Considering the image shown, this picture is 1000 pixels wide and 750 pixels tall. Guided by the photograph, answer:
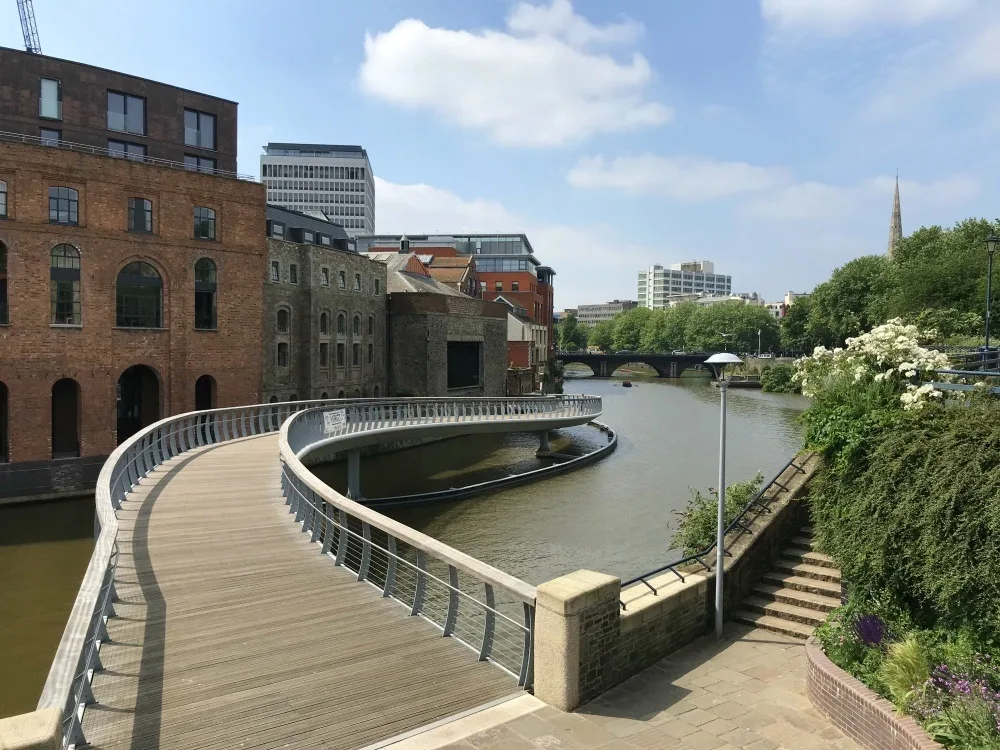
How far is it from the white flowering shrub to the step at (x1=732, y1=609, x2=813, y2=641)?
13.1 feet

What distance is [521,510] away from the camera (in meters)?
25.4

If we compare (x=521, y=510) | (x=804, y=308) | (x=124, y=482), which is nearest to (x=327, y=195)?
(x=804, y=308)

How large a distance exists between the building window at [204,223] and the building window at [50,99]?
21.1ft

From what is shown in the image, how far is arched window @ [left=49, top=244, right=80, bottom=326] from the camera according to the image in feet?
86.0

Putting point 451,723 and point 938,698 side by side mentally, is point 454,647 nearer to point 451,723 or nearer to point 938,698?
point 451,723

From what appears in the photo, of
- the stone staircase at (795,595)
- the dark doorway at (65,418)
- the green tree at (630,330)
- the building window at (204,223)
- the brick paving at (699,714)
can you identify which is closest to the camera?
the brick paving at (699,714)

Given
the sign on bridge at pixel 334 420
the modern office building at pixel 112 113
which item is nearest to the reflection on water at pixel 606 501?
the sign on bridge at pixel 334 420

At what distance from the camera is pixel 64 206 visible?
86.4 ft

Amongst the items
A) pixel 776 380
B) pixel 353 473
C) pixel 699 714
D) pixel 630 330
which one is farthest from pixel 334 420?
pixel 630 330

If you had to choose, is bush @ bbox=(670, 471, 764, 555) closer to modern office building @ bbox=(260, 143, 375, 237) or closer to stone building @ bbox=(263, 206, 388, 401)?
stone building @ bbox=(263, 206, 388, 401)

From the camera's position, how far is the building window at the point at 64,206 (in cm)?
2605

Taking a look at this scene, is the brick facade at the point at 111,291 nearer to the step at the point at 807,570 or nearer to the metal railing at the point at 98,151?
the metal railing at the point at 98,151

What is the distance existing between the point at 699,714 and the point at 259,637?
449 centimetres

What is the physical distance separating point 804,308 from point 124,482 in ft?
322
